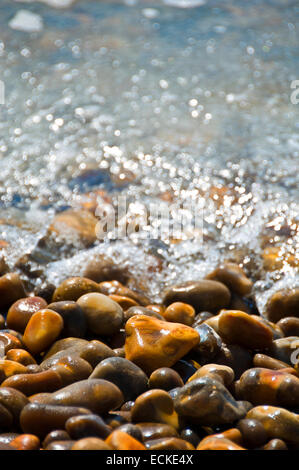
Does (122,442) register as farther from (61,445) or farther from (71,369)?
(71,369)

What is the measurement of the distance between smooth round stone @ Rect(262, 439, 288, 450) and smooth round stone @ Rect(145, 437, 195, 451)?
26 cm

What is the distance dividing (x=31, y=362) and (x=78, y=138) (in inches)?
109

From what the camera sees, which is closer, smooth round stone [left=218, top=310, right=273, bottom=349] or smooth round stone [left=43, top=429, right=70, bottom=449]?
smooth round stone [left=43, top=429, right=70, bottom=449]

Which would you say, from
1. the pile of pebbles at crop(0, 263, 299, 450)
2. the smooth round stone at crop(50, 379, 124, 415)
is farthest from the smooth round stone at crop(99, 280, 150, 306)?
the smooth round stone at crop(50, 379, 124, 415)

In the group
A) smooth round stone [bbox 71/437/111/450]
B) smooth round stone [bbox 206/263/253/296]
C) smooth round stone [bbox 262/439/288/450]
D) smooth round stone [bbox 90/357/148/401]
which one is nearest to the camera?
smooth round stone [bbox 71/437/111/450]

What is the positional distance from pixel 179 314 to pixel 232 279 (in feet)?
1.82

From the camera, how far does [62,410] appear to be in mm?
1840

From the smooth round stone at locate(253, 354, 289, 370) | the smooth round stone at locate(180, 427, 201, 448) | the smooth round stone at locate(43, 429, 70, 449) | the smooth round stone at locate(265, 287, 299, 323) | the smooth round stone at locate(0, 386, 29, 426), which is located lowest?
the smooth round stone at locate(265, 287, 299, 323)

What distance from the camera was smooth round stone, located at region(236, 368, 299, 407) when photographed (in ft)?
6.98

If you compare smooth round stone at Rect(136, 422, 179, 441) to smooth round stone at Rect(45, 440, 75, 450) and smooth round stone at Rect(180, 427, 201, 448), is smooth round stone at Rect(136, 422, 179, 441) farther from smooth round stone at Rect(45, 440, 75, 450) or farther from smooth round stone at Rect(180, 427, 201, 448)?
smooth round stone at Rect(45, 440, 75, 450)

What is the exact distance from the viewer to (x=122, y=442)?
5.61 feet

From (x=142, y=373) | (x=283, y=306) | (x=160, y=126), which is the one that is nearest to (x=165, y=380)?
(x=142, y=373)

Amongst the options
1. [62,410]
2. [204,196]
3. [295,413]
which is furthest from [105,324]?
[204,196]

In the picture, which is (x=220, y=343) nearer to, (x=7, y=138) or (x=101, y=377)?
(x=101, y=377)
